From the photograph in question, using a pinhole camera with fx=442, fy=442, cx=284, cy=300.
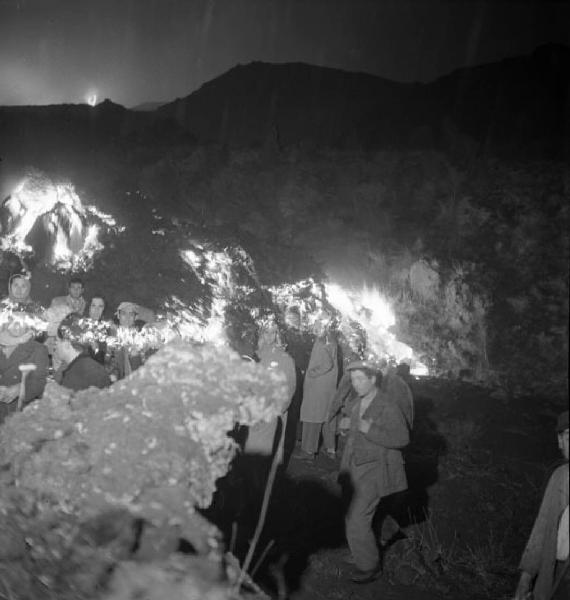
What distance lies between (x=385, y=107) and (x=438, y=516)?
15556 millimetres

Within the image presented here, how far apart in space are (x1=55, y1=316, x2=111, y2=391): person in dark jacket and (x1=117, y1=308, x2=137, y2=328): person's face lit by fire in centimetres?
173

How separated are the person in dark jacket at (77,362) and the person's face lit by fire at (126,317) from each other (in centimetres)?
173

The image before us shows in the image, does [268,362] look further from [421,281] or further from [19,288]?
[421,281]

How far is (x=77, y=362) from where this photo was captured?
11.3 feet

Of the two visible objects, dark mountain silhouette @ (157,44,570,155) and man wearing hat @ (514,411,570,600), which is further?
dark mountain silhouette @ (157,44,570,155)

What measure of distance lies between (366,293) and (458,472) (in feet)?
18.3

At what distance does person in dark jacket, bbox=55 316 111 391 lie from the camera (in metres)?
3.34

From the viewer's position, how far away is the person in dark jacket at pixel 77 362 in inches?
132

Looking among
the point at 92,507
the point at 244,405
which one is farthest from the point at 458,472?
the point at 92,507

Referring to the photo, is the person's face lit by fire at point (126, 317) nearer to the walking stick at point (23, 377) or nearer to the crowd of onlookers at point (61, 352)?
the crowd of onlookers at point (61, 352)

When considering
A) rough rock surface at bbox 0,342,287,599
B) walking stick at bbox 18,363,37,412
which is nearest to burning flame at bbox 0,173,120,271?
walking stick at bbox 18,363,37,412

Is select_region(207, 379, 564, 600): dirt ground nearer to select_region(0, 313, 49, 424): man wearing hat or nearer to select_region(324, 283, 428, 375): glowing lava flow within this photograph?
select_region(0, 313, 49, 424): man wearing hat

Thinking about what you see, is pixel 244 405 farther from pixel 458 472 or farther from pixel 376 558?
pixel 458 472

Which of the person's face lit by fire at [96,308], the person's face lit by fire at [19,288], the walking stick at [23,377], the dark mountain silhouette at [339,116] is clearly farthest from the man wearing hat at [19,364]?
the dark mountain silhouette at [339,116]
